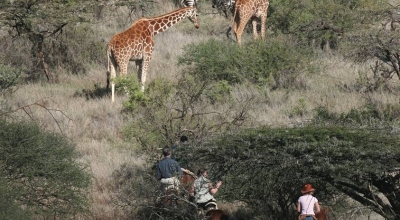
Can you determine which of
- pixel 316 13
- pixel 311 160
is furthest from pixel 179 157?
pixel 316 13

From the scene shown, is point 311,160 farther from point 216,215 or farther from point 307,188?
point 216,215

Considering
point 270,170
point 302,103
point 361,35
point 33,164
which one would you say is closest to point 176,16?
point 302,103

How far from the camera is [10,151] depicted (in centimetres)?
1580

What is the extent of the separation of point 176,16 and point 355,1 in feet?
17.4

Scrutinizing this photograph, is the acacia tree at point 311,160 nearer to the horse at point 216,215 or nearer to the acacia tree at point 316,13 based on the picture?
the horse at point 216,215

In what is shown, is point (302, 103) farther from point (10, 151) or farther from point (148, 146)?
point (10, 151)

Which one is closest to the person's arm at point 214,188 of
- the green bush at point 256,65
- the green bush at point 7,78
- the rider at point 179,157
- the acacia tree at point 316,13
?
the rider at point 179,157

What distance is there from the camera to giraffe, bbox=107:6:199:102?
2298 centimetres

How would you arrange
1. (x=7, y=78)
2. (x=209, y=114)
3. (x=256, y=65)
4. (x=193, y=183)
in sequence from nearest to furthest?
(x=193, y=183) < (x=209, y=114) < (x=256, y=65) < (x=7, y=78)

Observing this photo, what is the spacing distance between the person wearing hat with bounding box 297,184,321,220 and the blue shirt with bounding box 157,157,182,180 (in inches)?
74.0

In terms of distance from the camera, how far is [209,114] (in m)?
20.1

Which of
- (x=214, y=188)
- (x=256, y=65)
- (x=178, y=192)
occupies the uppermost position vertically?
(x=214, y=188)

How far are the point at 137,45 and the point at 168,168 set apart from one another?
9.12 metres

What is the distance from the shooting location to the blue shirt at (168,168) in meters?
Result: 14.3
